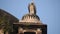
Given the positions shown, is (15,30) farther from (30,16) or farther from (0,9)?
(0,9)

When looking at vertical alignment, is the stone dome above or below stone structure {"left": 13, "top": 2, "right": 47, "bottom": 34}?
above

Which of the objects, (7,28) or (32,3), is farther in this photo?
(32,3)

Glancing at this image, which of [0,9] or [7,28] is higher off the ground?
[0,9]

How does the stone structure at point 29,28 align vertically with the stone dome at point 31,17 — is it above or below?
below

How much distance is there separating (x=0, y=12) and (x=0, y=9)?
3.78 feet

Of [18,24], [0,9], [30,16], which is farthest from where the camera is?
[0,9]

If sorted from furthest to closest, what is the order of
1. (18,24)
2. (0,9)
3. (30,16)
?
(0,9) < (30,16) < (18,24)

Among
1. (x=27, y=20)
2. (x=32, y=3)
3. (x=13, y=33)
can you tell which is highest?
(x=32, y=3)

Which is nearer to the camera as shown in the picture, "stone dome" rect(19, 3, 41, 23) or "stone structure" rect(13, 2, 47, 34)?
"stone structure" rect(13, 2, 47, 34)

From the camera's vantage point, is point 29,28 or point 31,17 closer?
point 29,28

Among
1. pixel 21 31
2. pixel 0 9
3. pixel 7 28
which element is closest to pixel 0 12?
pixel 0 9

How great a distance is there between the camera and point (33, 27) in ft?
60.0

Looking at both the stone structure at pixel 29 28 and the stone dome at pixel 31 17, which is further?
the stone dome at pixel 31 17

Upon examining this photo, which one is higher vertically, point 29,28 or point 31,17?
point 31,17
